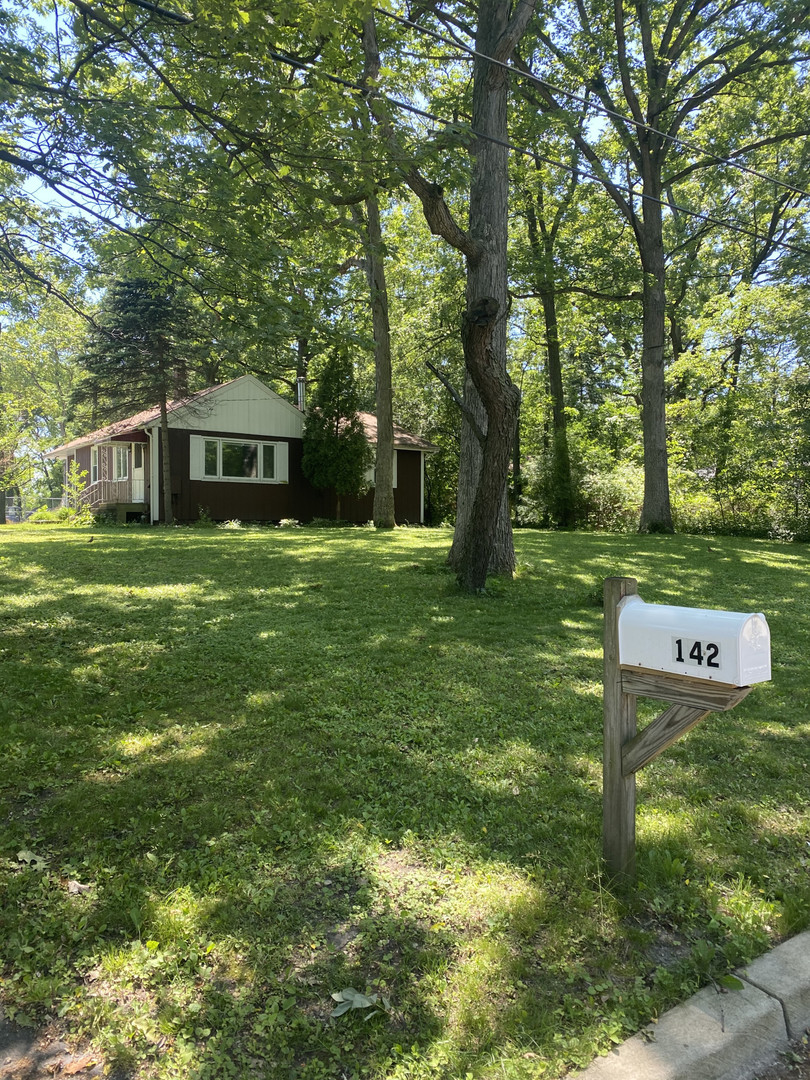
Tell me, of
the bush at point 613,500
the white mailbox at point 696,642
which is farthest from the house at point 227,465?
the white mailbox at point 696,642

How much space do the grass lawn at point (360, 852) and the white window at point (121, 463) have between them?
54.2ft

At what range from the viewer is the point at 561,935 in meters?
2.06

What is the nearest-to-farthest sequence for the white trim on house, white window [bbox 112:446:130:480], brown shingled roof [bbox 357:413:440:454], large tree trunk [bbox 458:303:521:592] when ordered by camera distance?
large tree trunk [bbox 458:303:521:592] < the white trim on house < white window [bbox 112:446:130:480] < brown shingled roof [bbox 357:413:440:454]

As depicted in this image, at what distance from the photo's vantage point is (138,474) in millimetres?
19641

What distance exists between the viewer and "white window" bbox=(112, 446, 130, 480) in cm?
2061

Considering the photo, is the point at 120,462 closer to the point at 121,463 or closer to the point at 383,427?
the point at 121,463

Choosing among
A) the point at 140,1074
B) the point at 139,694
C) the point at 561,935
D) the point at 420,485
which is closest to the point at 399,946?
the point at 561,935

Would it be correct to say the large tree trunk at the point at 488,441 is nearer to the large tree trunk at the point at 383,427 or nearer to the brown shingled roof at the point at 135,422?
the large tree trunk at the point at 383,427

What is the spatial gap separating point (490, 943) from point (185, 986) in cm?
89

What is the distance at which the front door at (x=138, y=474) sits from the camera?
63.2 ft

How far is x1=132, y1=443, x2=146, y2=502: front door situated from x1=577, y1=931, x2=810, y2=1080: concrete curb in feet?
63.7

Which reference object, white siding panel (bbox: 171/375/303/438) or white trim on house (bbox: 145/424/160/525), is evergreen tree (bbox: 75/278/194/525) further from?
white siding panel (bbox: 171/375/303/438)

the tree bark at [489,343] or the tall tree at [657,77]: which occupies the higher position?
the tall tree at [657,77]

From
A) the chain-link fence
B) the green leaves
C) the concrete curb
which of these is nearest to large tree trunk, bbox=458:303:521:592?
the concrete curb
